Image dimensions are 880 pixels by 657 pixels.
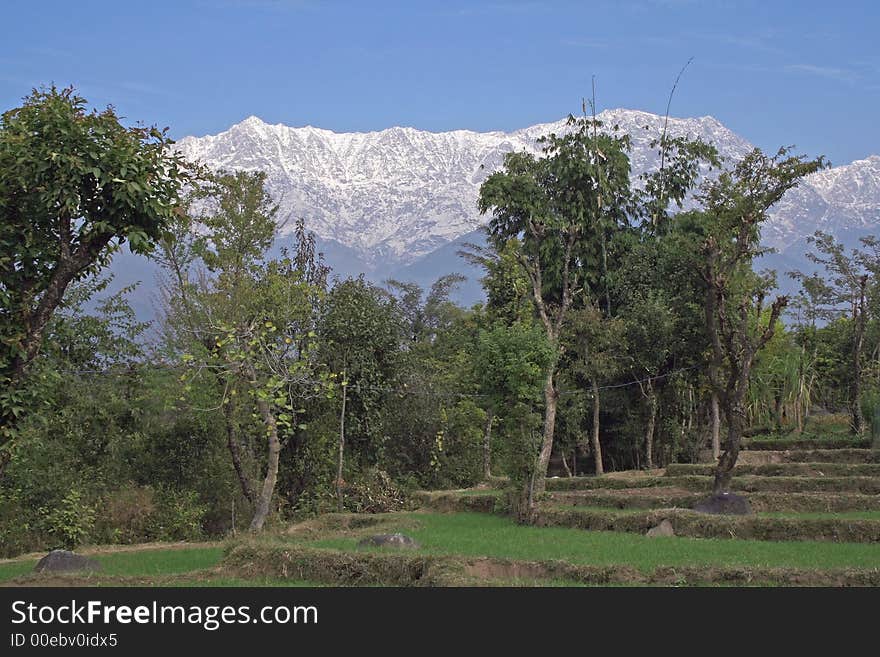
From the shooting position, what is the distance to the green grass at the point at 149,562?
601 inches

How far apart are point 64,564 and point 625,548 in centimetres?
920

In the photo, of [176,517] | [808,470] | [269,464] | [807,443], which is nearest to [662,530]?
[808,470]

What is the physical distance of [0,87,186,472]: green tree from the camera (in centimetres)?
1070

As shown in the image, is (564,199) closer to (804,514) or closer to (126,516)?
(804,514)

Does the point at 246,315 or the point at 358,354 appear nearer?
the point at 246,315

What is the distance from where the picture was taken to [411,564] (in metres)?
12.6

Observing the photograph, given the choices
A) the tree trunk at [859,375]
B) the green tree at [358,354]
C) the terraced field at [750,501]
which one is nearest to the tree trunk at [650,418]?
the terraced field at [750,501]

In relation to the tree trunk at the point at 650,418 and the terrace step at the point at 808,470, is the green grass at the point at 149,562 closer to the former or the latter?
the terrace step at the point at 808,470

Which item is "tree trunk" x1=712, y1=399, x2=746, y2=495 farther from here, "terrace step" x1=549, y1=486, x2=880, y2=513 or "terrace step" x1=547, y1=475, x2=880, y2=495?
"terrace step" x1=547, y1=475, x2=880, y2=495

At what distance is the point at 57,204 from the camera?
10836 millimetres

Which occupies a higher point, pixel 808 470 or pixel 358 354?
pixel 358 354

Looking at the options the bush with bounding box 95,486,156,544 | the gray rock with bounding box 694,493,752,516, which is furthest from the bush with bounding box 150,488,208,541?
the gray rock with bounding box 694,493,752,516
